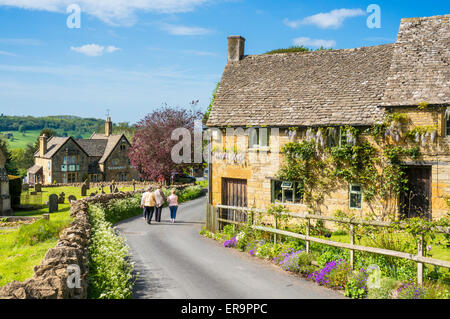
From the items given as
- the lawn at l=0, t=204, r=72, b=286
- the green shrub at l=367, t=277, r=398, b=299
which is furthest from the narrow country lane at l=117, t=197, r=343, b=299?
the lawn at l=0, t=204, r=72, b=286

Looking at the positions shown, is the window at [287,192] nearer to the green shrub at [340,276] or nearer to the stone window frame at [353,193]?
the stone window frame at [353,193]

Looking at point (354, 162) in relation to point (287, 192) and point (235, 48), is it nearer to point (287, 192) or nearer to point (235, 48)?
point (287, 192)

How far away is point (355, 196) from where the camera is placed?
19.0 m

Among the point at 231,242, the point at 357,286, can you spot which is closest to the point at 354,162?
the point at 231,242

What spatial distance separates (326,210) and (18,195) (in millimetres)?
30215

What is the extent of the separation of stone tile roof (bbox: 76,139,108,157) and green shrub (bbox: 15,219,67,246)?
5991 centimetres

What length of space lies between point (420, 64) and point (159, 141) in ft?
88.1

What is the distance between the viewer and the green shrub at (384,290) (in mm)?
9867

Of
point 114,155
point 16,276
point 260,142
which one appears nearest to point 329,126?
point 260,142

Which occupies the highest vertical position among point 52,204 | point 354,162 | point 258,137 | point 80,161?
point 258,137

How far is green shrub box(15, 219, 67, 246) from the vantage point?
17438 millimetres

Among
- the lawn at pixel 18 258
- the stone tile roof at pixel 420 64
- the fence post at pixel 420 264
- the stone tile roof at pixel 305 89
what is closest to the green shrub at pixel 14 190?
the lawn at pixel 18 258

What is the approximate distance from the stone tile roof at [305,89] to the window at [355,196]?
117 inches
